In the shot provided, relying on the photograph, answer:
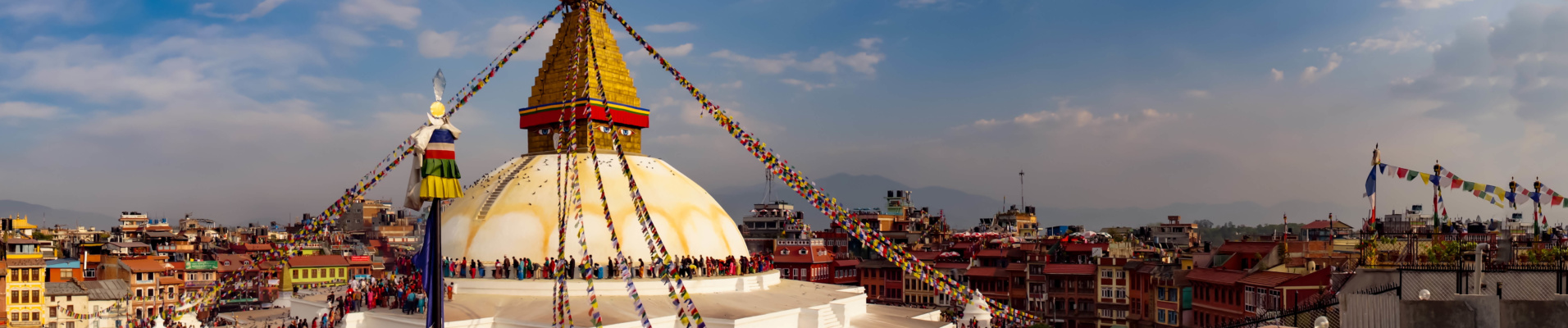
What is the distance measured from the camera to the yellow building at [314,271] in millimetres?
50875

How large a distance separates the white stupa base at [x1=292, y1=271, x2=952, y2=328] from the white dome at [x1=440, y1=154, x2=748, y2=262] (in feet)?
3.60

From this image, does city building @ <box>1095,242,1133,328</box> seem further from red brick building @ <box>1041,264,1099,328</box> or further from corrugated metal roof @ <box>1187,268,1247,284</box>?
corrugated metal roof @ <box>1187,268,1247,284</box>

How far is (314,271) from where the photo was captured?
52000 mm

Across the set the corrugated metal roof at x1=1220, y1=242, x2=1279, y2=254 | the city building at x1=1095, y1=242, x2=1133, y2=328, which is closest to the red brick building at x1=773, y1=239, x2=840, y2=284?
the city building at x1=1095, y1=242, x2=1133, y2=328

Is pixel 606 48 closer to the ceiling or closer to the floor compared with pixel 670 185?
closer to the ceiling

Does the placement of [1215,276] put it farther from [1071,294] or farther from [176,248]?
[176,248]

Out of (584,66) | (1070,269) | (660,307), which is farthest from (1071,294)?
(660,307)

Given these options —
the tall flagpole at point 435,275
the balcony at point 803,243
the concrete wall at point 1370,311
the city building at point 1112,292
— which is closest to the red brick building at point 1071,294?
the city building at point 1112,292

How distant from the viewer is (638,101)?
26406 millimetres

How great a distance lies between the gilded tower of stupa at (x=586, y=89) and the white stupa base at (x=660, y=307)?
4.87 metres

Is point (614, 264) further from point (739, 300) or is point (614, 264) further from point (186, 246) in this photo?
point (186, 246)

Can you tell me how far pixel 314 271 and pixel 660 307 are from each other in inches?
1494

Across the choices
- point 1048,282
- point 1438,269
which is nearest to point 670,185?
point 1438,269

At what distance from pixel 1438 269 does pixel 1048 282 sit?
27.4 metres
